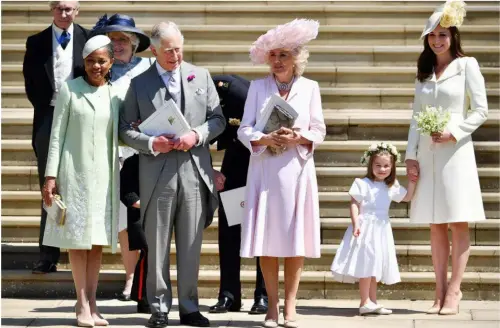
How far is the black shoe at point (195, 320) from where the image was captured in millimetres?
8062

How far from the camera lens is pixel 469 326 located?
7988mm

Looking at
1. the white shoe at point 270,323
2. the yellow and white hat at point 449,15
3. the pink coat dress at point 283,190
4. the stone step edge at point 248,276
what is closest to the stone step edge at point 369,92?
the stone step edge at point 248,276

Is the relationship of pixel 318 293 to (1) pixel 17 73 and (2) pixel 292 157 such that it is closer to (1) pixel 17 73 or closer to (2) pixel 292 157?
(2) pixel 292 157

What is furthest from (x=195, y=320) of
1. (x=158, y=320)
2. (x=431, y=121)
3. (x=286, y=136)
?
(x=431, y=121)

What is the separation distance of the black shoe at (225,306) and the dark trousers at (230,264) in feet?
0.08

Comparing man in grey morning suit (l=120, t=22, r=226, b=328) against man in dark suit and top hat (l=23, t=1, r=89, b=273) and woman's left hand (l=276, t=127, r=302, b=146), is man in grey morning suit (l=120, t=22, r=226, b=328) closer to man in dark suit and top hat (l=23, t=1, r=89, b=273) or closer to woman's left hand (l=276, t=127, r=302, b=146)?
woman's left hand (l=276, t=127, r=302, b=146)

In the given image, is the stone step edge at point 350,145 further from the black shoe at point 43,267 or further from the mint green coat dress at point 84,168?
the mint green coat dress at point 84,168

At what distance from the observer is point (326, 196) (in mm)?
10000

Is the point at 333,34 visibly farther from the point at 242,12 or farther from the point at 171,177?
→ the point at 171,177

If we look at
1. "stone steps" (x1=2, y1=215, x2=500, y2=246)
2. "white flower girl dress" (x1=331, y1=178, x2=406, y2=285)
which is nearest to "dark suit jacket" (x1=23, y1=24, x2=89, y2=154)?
"stone steps" (x1=2, y1=215, x2=500, y2=246)

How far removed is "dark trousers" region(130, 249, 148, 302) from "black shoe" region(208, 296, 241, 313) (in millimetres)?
464

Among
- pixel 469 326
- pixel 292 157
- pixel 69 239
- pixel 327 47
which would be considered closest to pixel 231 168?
pixel 292 157

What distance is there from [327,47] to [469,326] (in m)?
4.38

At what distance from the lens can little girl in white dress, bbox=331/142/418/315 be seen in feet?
28.1
